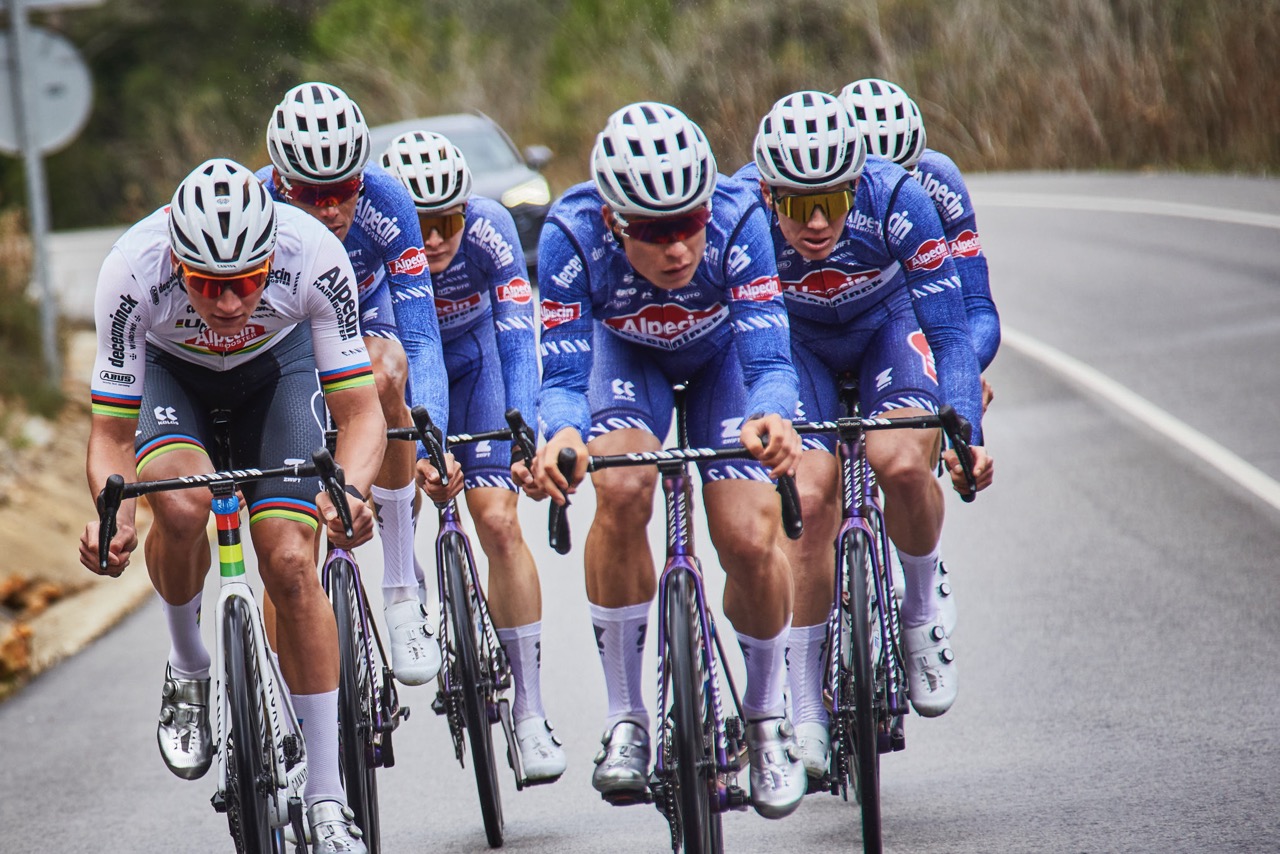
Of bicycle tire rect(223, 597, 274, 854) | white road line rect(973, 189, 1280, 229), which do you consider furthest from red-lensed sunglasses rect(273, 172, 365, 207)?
white road line rect(973, 189, 1280, 229)

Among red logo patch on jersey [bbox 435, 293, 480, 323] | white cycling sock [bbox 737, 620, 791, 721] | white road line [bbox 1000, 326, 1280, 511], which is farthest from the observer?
white road line [bbox 1000, 326, 1280, 511]

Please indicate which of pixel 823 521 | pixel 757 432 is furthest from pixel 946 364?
pixel 757 432

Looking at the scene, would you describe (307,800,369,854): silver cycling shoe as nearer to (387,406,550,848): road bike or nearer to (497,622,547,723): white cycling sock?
(387,406,550,848): road bike

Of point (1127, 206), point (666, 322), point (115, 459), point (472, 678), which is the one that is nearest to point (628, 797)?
point (472, 678)

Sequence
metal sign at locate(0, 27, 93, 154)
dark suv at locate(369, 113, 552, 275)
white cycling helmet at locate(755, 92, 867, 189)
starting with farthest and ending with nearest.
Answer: dark suv at locate(369, 113, 552, 275), metal sign at locate(0, 27, 93, 154), white cycling helmet at locate(755, 92, 867, 189)

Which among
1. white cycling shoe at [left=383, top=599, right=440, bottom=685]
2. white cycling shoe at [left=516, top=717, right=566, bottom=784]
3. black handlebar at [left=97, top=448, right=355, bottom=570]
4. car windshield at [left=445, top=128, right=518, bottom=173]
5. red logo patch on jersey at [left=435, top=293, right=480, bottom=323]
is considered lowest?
white cycling shoe at [left=516, top=717, right=566, bottom=784]

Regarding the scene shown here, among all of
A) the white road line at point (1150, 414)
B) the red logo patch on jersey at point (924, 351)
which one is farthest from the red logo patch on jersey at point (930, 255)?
the white road line at point (1150, 414)

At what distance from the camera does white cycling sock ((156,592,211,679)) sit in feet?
17.5

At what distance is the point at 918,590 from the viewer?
602cm

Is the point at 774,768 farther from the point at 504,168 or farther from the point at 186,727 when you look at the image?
the point at 504,168

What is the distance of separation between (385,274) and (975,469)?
235 centimetres

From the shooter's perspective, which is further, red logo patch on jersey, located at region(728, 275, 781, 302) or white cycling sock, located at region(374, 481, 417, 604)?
white cycling sock, located at region(374, 481, 417, 604)

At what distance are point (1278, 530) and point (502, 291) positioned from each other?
16.6 ft

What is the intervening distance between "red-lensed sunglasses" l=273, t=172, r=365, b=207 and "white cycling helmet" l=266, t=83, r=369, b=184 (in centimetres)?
2
